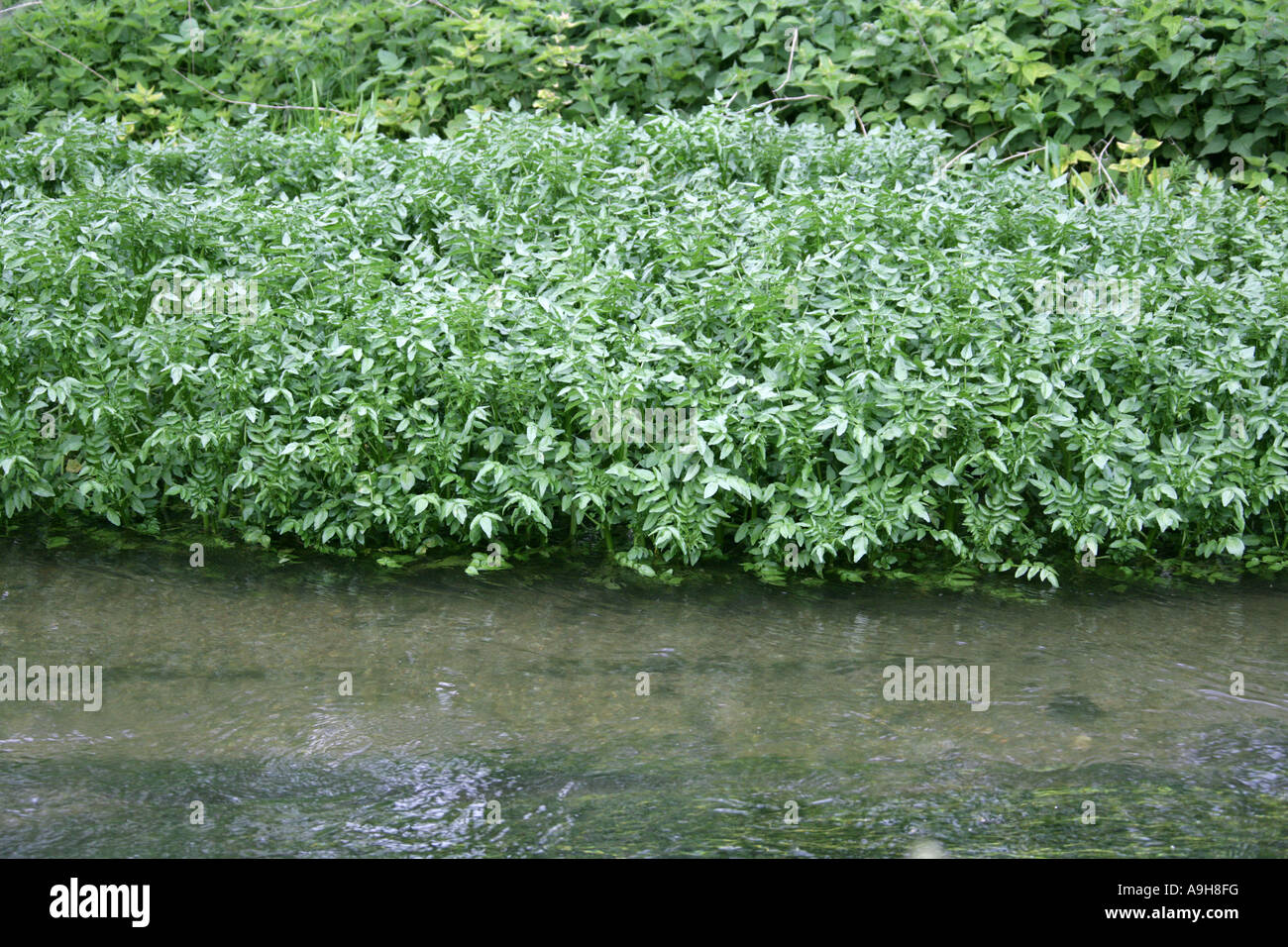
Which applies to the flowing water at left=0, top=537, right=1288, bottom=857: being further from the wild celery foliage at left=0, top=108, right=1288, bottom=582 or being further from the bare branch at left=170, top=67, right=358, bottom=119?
the bare branch at left=170, top=67, right=358, bottom=119

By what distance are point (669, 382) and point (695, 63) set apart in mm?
4866

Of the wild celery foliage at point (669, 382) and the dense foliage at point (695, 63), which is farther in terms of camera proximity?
the dense foliage at point (695, 63)

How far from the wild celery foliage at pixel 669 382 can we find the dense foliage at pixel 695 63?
2.40 meters

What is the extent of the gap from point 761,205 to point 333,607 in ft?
9.87

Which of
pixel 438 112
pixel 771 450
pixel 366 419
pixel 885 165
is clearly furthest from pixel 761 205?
pixel 438 112

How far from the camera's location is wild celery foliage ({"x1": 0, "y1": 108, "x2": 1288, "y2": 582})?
534 centimetres

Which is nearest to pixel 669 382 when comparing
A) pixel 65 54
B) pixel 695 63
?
pixel 695 63

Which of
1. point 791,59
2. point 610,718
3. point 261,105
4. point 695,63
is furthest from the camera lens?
point 695,63

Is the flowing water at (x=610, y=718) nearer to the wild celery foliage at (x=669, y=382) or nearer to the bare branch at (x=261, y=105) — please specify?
the wild celery foliage at (x=669, y=382)

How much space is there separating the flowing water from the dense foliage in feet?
12.7

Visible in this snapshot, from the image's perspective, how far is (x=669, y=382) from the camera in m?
5.34

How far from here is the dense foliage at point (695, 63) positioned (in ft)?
28.6

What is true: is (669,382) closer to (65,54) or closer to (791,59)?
(791,59)

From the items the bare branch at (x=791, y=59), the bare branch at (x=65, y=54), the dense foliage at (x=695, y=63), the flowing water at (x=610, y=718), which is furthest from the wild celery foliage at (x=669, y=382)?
the bare branch at (x=65, y=54)
